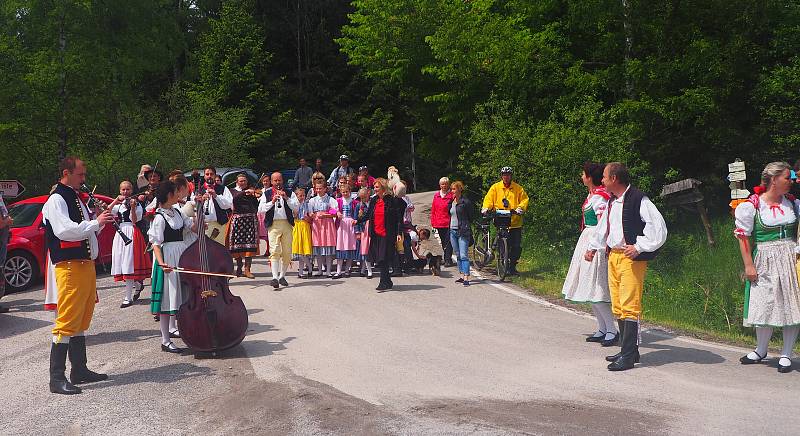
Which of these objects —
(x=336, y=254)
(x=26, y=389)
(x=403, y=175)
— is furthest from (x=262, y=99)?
(x=26, y=389)

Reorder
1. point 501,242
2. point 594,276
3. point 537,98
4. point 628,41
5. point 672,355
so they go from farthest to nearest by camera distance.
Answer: point 537,98
point 628,41
point 501,242
point 594,276
point 672,355

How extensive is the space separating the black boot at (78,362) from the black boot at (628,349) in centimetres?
525

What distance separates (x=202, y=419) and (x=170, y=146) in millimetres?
24854

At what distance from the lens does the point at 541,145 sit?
19.0m

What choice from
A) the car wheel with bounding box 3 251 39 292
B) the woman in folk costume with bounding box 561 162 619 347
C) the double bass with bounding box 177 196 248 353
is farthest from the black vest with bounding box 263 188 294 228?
the woman in folk costume with bounding box 561 162 619 347

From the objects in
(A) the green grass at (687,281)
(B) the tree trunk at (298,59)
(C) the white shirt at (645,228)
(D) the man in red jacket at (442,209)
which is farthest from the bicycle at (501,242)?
(B) the tree trunk at (298,59)

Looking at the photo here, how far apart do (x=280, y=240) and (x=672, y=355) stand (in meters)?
7.29

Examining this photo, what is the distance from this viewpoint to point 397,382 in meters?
7.55

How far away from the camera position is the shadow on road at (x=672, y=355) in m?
8.41

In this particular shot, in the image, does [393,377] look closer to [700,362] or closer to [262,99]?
[700,362]

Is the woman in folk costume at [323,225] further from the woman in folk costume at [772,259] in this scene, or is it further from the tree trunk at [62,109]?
the tree trunk at [62,109]

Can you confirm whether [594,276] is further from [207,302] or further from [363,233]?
[363,233]

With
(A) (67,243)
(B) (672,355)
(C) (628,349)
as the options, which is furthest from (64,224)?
(B) (672,355)

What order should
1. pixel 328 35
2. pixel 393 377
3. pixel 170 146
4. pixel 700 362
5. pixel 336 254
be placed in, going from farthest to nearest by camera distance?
pixel 328 35 < pixel 170 146 < pixel 336 254 < pixel 700 362 < pixel 393 377
